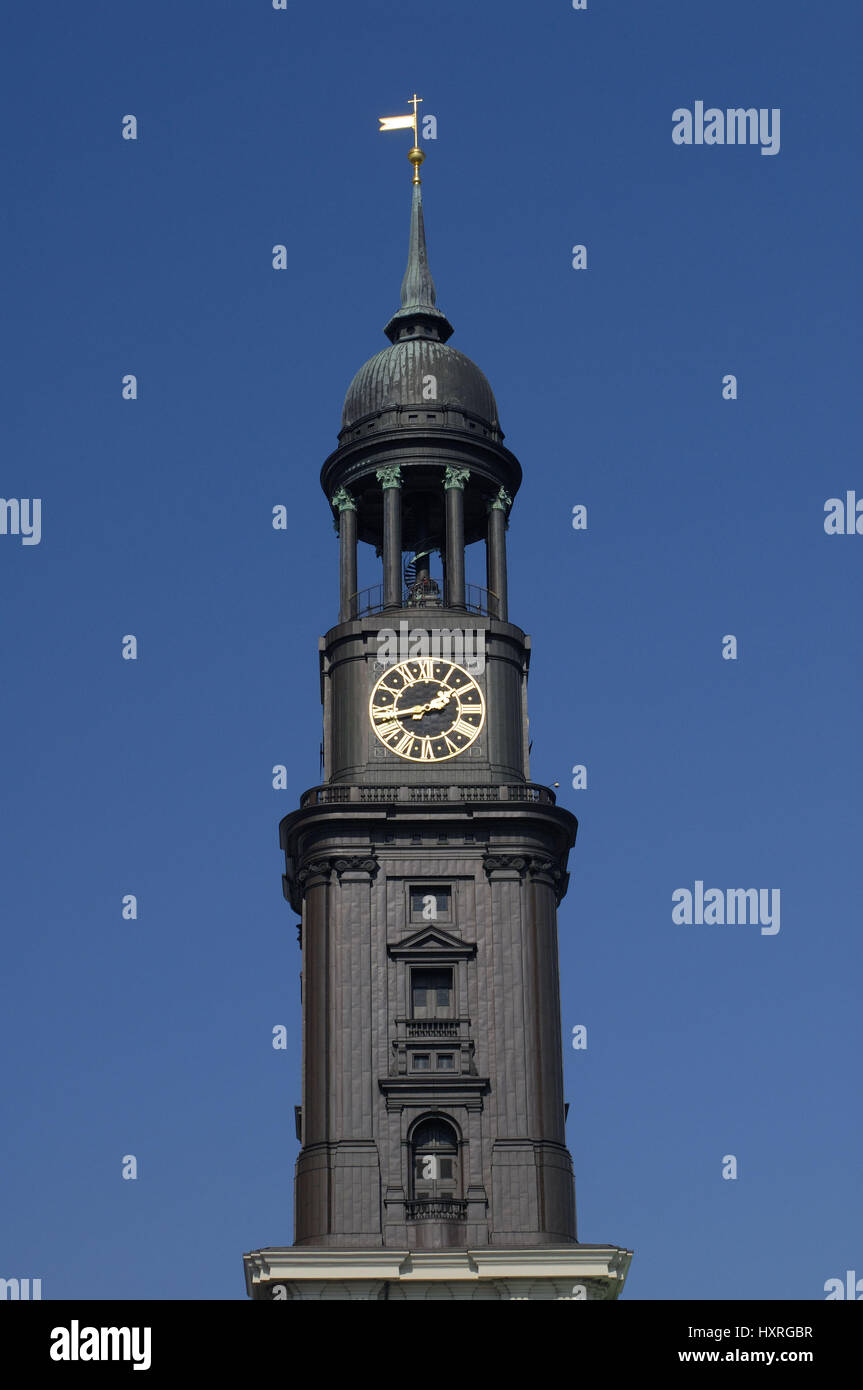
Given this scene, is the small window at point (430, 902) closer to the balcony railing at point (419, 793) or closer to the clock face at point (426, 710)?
the balcony railing at point (419, 793)

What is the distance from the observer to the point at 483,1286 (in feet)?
272

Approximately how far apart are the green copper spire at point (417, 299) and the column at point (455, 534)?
8643mm

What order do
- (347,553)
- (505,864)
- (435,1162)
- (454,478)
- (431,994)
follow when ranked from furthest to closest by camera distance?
(347,553) → (454,478) → (505,864) → (431,994) → (435,1162)

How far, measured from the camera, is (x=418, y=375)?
329 feet

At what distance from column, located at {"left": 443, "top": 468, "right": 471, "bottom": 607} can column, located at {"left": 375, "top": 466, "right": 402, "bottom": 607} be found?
6.40 feet

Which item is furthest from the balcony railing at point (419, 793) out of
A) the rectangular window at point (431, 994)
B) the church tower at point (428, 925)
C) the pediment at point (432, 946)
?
the rectangular window at point (431, 994)

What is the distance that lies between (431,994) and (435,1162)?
607 centimetres

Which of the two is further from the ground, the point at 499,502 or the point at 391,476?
the point at 391,476

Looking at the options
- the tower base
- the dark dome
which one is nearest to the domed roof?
the dark dome

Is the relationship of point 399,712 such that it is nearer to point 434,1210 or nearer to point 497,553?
point 497,553

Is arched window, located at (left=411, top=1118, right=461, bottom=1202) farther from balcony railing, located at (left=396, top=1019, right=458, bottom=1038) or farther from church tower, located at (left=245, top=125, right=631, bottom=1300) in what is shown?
balcony railing, located at (left=396, top=1019, right=458, bottom=1038)

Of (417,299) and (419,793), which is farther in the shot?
(417,299)

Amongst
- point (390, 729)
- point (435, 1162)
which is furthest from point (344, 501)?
point (435, 1162)
